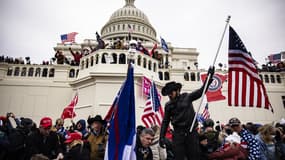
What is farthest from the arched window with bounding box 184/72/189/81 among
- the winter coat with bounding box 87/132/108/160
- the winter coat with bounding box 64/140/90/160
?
the winter coat with bounding box 64/140/90/160

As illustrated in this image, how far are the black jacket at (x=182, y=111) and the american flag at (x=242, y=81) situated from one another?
1.14 metres

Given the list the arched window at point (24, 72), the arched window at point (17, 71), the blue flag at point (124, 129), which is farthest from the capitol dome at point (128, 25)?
the blue flag at point (124, 129)

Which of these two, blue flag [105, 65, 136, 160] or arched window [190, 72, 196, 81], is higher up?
arched window [190, 72, 196, 81]

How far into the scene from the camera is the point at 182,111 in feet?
10.9

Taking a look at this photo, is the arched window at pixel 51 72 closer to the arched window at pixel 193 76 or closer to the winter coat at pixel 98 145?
the arched window at pixel 193 76

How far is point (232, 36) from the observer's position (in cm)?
422

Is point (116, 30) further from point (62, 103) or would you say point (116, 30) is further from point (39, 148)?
point (39, 148)

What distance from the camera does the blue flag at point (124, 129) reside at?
2674 millimetres

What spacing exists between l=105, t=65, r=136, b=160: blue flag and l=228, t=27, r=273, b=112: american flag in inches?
88.5

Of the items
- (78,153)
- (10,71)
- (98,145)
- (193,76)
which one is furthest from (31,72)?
(78,153)

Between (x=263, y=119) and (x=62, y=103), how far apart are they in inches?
863

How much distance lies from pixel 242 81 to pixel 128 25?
153 feet

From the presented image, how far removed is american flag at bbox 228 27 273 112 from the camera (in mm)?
3971

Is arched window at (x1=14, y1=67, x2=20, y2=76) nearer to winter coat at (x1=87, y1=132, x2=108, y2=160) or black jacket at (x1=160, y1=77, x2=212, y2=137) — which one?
winter coat at (x1=87, y1=132, x2=108, y2=160)
